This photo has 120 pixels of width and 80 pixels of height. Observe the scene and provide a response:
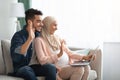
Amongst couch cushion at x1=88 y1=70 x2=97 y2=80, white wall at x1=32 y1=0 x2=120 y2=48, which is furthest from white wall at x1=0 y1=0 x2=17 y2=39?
couch cushion at x1=88 y1=70 x2=97 y2=80

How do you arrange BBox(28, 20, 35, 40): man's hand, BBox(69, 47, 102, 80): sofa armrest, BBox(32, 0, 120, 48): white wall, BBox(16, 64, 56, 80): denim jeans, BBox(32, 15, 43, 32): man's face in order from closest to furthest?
1. BBox(16, 64, 56, 80): denim jeans
2. BBox(28, 20, 35, 40): man's hand
3. BBox(32, 15, 43, 32): man's face
4. BBox(69, 47, 102, 80): sofa armrest
5. BBox(32, 0, 120, 48): white wall

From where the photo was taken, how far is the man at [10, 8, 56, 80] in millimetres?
2879

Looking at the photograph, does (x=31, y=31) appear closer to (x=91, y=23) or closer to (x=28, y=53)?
(x=28, y=53)

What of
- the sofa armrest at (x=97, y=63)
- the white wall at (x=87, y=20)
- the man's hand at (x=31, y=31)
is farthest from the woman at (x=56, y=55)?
the white wall at (x=87, y=20)

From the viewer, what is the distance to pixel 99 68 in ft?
11.3

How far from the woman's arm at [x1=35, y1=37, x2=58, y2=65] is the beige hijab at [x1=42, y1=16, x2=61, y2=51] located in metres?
0.09

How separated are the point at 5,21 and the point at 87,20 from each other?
1377mm

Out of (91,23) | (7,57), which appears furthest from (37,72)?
(91,23)

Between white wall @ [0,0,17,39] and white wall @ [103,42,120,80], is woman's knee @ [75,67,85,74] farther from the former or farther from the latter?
white wall @ [0,0,17,39]

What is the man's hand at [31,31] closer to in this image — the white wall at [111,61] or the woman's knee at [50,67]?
the woman's knee at [50,67]

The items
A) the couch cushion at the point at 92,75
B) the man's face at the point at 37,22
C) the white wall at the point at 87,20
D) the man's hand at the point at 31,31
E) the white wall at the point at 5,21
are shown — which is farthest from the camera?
the white wall at the point at 5,21

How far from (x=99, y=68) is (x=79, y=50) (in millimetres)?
354

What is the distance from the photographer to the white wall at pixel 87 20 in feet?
13.7

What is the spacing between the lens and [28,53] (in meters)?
3.06
